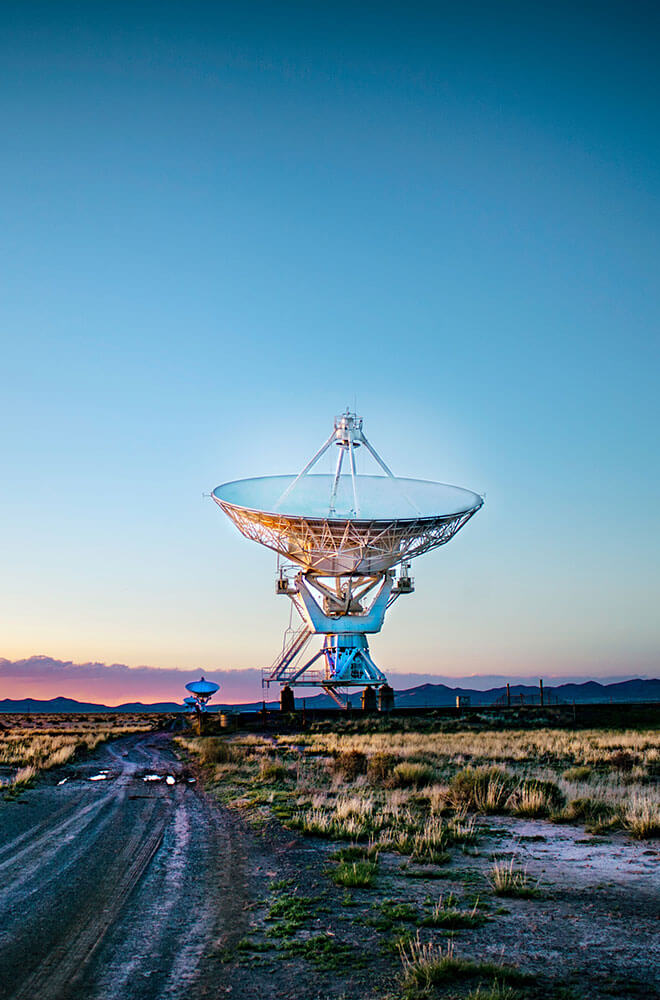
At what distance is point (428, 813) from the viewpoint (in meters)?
13.1

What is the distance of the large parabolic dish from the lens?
144 ft

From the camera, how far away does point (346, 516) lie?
146 feet

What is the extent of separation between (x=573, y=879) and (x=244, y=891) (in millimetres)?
3679

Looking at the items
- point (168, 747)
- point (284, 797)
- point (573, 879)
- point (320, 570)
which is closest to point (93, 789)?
point (284, 797)

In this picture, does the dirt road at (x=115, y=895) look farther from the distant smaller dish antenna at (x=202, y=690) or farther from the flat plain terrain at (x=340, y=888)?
the distant smaller dish antenna at (x=202, y=690)

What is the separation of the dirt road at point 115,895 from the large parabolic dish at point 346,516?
2832 centimetres

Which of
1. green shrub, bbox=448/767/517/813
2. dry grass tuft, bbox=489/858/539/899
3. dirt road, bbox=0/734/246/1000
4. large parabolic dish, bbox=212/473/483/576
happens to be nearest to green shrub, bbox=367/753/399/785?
green shrub, bbox=448/767/517/813

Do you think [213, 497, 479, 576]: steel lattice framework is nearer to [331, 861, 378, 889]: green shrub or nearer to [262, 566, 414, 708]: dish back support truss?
[262, 566, 414, 708]: dish back support truss

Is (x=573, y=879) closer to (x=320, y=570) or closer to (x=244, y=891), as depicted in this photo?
(x=244, y=891)

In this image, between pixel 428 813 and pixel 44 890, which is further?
pixel 428 813

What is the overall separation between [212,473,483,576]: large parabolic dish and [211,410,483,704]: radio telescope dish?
0.06m

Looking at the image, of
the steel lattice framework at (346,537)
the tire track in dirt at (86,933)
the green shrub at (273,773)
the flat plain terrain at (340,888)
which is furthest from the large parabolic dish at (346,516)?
the tire track in dirt at (86,933)

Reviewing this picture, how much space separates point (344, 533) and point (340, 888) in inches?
1403

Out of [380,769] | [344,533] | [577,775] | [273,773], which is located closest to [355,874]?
[380,769]
